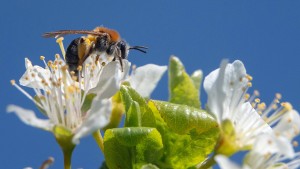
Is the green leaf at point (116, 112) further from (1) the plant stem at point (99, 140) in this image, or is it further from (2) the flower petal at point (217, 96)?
(2) the flower petal at point (217, 96)

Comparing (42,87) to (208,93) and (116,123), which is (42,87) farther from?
(208,93)

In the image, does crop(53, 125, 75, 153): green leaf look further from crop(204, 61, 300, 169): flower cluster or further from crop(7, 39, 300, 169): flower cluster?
crop(204, 61, 300, 169): flower cluster

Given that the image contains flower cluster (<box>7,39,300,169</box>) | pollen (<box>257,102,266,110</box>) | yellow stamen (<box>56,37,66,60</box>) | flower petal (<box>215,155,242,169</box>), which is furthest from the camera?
yellow stamen (<box>56,37,66,60</box>)

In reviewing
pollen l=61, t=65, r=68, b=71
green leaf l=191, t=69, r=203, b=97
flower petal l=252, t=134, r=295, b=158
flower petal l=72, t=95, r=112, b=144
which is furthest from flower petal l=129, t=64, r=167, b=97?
flower petal l=252, t=134, r=295, b=158

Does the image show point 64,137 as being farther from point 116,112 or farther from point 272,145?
point 272,145

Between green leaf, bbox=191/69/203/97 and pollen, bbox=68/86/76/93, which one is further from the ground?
green leaf, bbox=191/69/203/97

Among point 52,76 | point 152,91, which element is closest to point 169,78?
point 152,91
